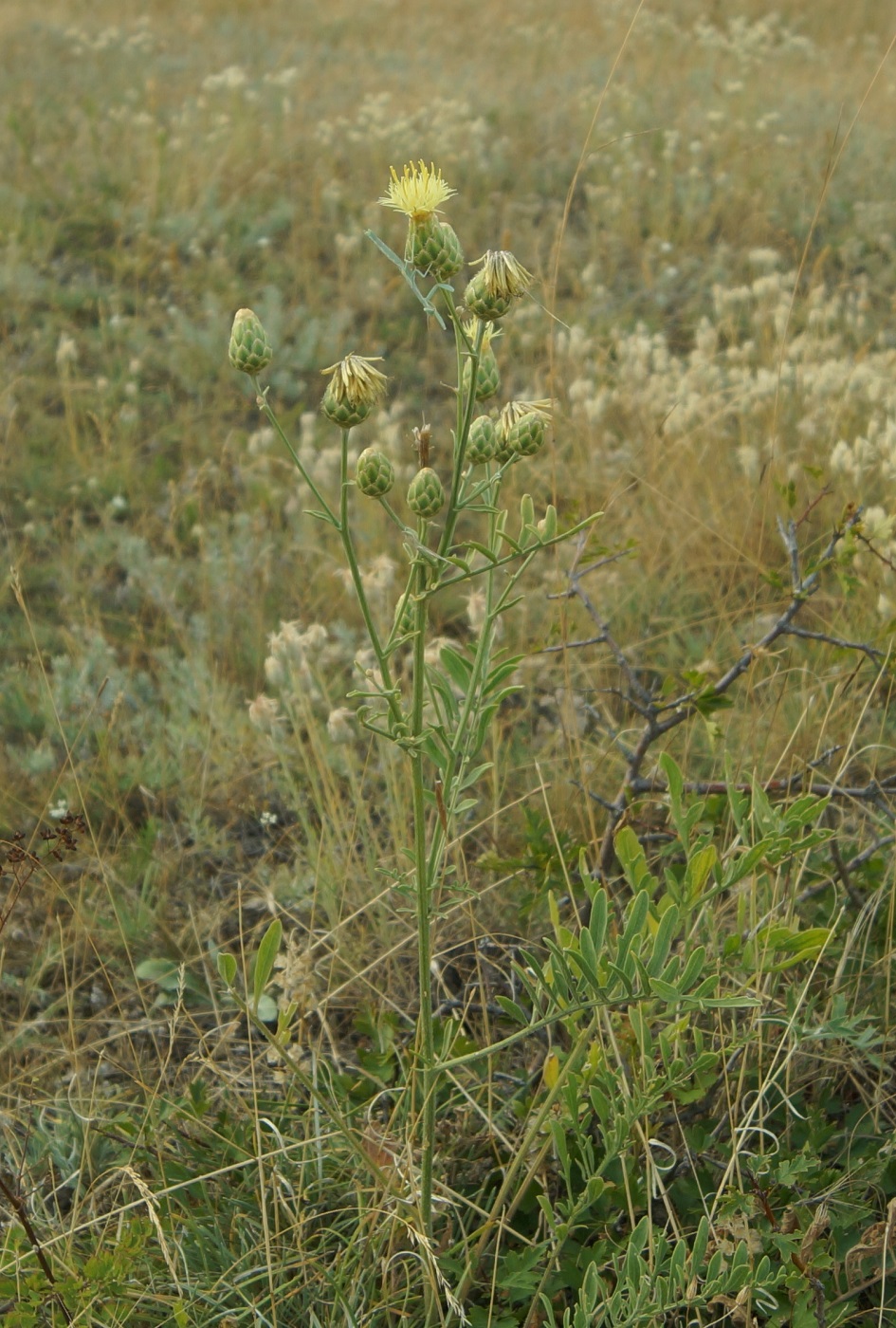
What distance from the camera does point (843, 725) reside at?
2.53m

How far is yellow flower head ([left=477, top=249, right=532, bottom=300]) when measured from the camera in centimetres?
125

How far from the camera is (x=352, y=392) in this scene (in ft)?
4.18

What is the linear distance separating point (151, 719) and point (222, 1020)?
1.03 m

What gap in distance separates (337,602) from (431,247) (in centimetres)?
215

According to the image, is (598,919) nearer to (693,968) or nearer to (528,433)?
(693,968)

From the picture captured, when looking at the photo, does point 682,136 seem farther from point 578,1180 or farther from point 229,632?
point 578,1180

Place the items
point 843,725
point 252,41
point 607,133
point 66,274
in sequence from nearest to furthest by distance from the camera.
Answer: point 843,725
point 66,274
point 607,133
point 252,41

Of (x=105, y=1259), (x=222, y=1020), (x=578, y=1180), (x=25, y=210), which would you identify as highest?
(x=25, y=210)

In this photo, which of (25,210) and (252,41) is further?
(252,41)

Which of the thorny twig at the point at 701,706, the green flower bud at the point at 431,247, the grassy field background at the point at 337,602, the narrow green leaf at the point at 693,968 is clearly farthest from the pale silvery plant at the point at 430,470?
the thorny twig at the point at 701,706

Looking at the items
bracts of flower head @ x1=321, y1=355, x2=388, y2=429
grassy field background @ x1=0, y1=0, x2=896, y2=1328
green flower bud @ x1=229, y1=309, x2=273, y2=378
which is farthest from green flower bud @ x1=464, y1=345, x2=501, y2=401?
grassy field background @ x1=0, y1=0, x2=896, y2=1328

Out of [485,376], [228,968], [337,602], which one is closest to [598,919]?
[228,968]

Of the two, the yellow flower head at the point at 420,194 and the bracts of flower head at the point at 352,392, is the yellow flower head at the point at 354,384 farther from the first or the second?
the yellow flower head at the point at 420,194

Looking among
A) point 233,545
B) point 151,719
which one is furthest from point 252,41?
point 151,719
